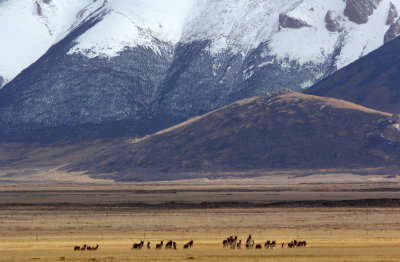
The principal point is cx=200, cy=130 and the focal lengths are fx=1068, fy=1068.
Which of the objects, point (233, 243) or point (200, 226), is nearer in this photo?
point (233, 243)

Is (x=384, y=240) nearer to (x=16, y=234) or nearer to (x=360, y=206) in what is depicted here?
(x=16, y=234)

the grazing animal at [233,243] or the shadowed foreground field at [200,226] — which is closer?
the shadowed foreground field at [200,226]

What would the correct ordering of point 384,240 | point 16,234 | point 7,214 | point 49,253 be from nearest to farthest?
point 49,253
point 384,240
point 16,234
point 7,214

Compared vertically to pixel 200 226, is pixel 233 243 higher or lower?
lower

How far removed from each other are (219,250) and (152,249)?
15.8 feet

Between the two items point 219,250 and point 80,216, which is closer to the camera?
point 219,250

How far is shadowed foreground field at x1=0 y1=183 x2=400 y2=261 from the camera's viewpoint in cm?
7194

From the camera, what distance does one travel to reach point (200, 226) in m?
99.3

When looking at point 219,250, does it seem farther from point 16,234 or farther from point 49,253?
point 16,234

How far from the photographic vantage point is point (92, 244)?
80875mm

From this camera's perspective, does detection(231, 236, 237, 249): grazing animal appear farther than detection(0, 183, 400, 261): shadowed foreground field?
Yes

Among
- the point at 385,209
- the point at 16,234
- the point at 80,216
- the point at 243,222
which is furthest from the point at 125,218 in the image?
the point at 385,209

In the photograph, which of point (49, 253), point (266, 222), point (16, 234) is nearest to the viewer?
point (49, 253)

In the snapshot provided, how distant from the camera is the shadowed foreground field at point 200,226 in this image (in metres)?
71.9
